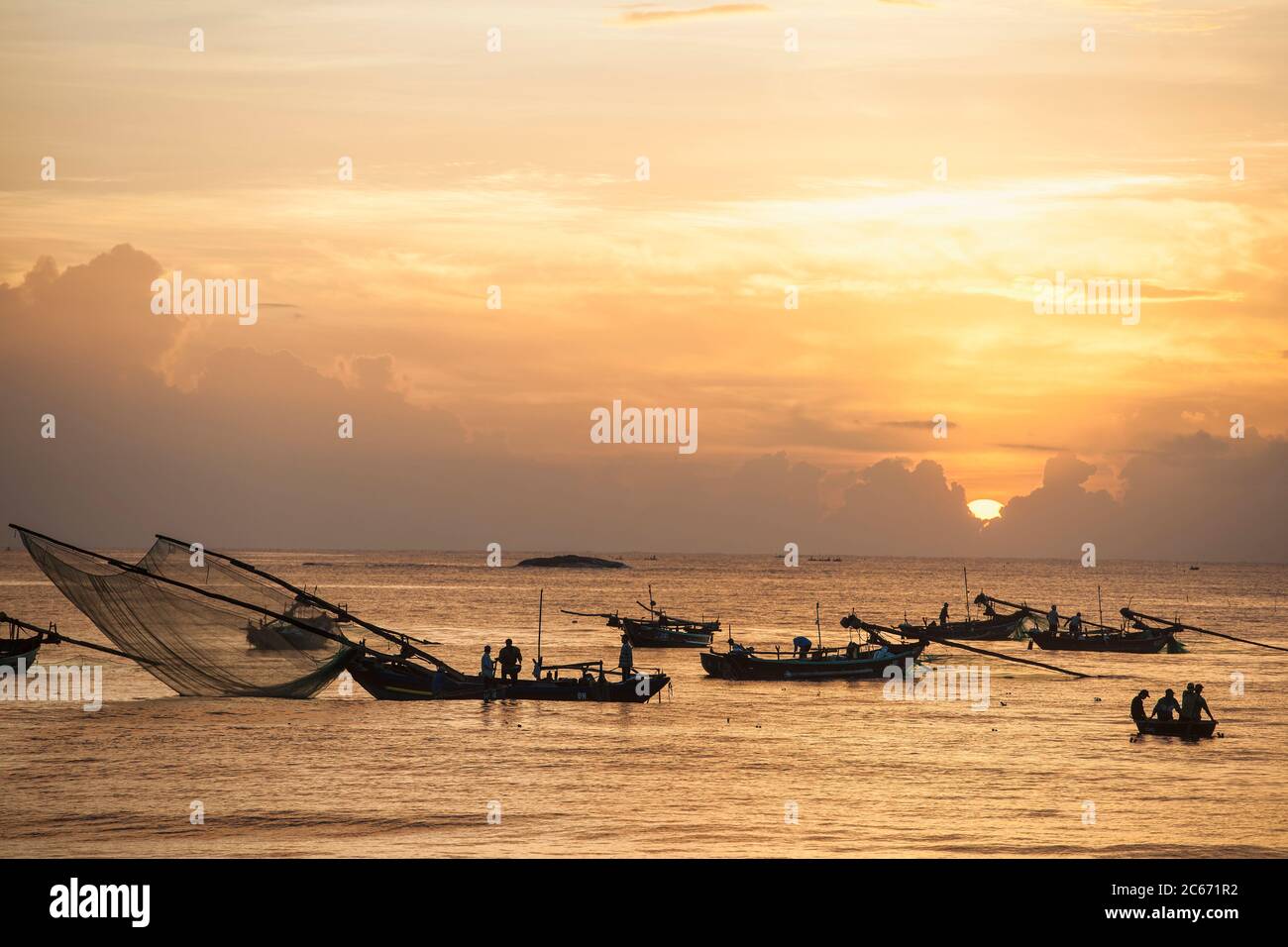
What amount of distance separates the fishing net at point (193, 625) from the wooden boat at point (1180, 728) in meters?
19.2

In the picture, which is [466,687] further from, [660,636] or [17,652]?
[660,636]

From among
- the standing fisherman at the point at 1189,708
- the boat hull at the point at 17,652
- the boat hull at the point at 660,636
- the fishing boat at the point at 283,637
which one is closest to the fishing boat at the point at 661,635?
the boat hull at the point at 660,636

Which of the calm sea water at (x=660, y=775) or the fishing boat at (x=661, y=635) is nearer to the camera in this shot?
the calm sea water at (x=660, y=775)

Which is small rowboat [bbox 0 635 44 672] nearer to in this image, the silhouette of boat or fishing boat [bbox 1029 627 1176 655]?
the silhouette of boat

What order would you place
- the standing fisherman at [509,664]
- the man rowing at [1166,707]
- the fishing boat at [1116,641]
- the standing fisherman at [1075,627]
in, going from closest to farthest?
the man rowing at [1166,707] → the standing fisherman at [509,664] → the fishing boat at [1116,641] → the standing fisherman at [1075,627]

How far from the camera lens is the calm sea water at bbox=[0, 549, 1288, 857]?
19.5 m

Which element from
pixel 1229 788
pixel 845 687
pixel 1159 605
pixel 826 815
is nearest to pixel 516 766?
pixel 826 815

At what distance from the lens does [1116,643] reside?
59.4m

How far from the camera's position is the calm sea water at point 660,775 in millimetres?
19547

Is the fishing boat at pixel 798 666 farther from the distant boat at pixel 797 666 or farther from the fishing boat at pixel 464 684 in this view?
the fishing boat at pixel 464 684

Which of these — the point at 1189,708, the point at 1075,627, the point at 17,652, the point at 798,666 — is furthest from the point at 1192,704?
the point at 17,652

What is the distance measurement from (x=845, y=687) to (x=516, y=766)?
20.7 meters

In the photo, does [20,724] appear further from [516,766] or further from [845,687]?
[845,687]
